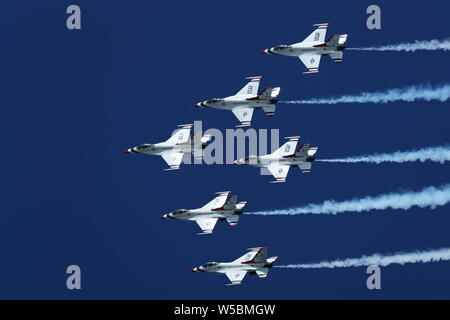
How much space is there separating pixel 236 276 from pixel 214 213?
12.6 feet

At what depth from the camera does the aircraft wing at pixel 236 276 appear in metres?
76.8

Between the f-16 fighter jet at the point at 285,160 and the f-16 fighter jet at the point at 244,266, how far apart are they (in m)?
4.55

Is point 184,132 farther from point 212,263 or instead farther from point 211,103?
point 212,263

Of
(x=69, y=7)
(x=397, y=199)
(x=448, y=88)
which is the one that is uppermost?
(x=69, y=7)

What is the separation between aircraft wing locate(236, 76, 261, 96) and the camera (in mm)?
79750

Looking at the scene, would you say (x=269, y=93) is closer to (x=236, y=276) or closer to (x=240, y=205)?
(x=240, y=205)

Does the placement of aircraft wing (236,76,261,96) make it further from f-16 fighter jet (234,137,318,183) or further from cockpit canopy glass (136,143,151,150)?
cockpit canopy glass (136,143,151,150)

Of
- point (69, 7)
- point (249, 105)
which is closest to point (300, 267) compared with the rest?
point (249, 105)

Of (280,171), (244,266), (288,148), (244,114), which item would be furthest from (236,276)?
(244,114)

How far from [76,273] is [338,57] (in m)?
20.2

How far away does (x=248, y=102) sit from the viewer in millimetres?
79250

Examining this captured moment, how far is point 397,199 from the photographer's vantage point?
2933 inches

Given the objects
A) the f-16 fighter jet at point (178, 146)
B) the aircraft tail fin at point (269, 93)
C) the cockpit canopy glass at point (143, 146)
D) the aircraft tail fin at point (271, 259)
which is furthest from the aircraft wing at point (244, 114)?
the aircraft tail fin at point (271, 259)

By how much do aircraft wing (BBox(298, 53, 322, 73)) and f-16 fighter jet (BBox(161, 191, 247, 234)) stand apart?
8570mm
